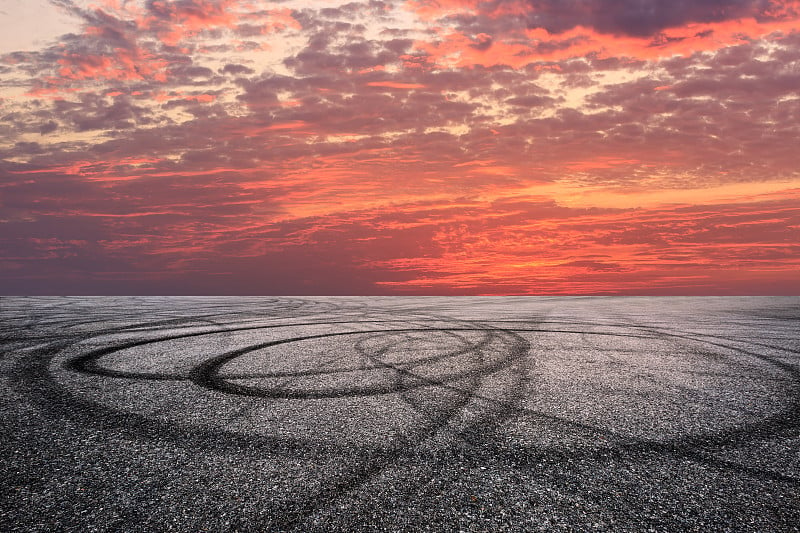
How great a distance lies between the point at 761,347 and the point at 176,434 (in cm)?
1164

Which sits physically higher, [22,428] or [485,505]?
[22,428]

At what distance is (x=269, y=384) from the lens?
6805mm

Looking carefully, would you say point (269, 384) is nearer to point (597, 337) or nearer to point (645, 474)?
point (645, 474)

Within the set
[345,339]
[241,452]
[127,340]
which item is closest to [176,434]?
[241,452]

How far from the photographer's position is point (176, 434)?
4836 millimetres

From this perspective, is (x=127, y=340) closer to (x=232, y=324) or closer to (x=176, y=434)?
(x=232, y=324)

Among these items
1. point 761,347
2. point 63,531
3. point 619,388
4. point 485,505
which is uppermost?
point 63,531

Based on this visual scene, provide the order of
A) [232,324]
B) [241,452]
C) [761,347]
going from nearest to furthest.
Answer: [241,452]
[761,347]
[232,324]

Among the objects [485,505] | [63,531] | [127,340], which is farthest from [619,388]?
[127,340]

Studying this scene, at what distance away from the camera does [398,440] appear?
14.9ft

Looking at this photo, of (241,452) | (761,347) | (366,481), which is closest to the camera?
(366,481)

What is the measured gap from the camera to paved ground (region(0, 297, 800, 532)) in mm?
3318

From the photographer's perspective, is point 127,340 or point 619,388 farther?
point 127,340

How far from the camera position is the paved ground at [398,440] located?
3.32 metres
